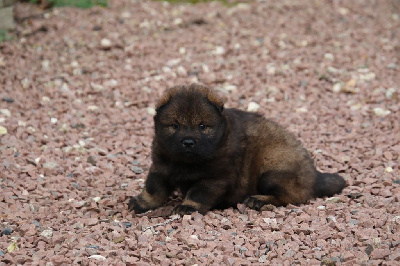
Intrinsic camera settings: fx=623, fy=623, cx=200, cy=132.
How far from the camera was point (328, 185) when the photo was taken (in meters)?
6.09

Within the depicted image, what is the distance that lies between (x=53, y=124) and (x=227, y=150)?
3.07 metres

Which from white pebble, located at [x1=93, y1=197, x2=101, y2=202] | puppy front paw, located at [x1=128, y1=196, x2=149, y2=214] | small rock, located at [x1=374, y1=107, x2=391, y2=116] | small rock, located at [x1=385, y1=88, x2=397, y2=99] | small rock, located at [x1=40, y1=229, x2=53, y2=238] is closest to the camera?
small rock, located at [x1=40, y1=229, x2=53, y2=238]

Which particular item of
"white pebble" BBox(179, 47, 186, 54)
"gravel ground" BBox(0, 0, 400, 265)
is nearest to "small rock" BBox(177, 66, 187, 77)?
"gravel ground" BBox(0, 0, 400, 265)

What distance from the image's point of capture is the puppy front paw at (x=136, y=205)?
5.75 m

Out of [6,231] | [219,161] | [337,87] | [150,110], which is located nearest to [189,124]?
[219,161]

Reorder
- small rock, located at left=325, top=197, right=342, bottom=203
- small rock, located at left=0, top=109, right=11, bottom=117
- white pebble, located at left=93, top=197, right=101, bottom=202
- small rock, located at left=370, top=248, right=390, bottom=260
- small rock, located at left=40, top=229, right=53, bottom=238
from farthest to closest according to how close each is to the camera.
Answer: small rock, located at left=0, top=109, right=11, bottom=117 < white pebble, located at left=93, top=197, right=101, bottom=202 < small rock, located at left=325, top=197, right=342, bottom=203 < small rock, located at left=40, top=229, right=53, bottom=238 < small rock, located at left=370, top=248, right=390, bottom=260

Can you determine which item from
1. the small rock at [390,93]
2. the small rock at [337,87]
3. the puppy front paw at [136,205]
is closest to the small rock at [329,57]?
the small rock at [337,87]

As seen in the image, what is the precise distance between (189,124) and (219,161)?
0.45 metres

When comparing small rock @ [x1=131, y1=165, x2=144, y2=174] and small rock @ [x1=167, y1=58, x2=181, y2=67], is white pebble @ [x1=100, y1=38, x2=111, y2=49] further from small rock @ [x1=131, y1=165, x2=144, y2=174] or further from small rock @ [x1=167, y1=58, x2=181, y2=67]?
small rock @ [x1=131, y1=165, x2=144, y2=174]

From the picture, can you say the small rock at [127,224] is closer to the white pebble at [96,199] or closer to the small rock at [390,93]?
the white pebble at [96,199]

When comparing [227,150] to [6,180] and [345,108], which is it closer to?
[6,180]

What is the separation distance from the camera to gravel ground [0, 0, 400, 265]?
4.89 m

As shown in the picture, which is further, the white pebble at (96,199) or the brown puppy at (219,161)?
the white pebble at (96,199)

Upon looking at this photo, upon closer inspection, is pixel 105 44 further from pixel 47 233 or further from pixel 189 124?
pixel 47 233
